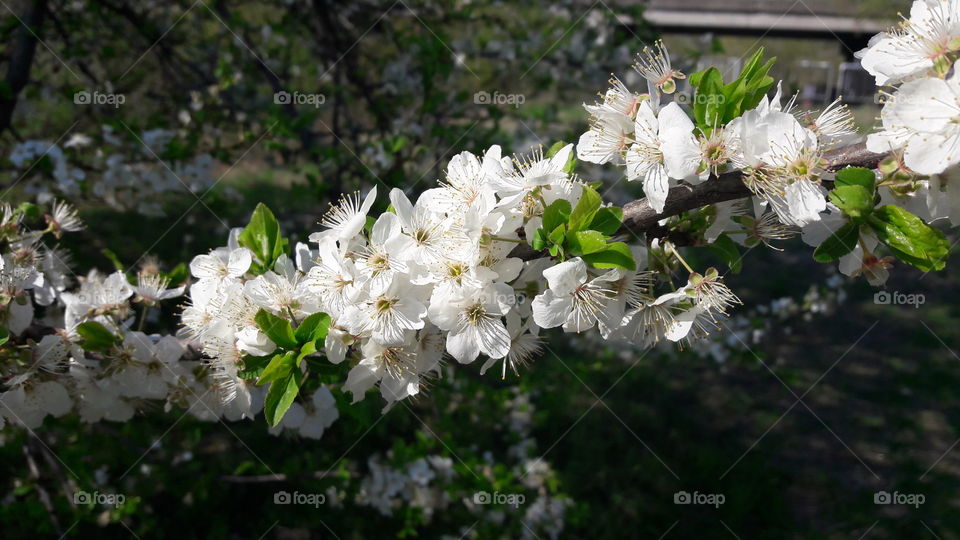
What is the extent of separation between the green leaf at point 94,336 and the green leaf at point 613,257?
969 millimetres

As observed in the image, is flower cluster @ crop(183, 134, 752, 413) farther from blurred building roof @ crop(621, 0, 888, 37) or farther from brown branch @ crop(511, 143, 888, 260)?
blurred building roof @ crop(621, 0, 888, 37)

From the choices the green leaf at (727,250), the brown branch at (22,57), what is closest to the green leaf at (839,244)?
the green leaf at (727,250)

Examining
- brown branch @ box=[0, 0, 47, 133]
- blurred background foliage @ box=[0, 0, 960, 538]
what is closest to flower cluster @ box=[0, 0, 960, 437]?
blurred background foliage @ box=[0, 0, 960, 538]

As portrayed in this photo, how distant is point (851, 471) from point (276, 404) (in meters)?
3.50

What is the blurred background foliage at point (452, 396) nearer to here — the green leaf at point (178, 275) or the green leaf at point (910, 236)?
the green leaf at point (178, 275)

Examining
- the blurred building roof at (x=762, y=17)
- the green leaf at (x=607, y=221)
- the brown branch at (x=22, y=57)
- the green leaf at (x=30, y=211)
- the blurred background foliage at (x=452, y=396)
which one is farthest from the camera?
the blurred building roof at (x=762, y=17)

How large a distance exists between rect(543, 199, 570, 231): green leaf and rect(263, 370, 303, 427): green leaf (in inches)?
18.7

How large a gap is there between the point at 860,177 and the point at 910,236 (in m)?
0.10

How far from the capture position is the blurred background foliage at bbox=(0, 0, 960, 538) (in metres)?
2.76

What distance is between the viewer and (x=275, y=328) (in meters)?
1.09

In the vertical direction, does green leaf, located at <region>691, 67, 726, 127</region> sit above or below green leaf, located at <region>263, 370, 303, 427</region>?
above

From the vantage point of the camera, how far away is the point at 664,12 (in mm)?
11609

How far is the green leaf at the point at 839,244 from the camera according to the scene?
3.28ft

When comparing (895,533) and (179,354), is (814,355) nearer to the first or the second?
(895,533)
